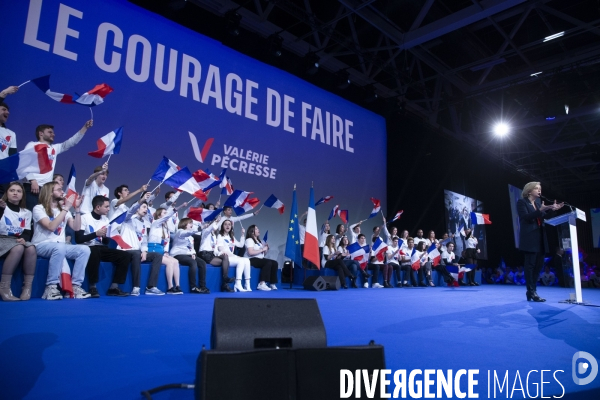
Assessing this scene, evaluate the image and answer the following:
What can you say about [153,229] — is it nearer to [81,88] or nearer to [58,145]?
[58,145]

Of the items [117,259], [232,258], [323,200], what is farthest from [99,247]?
[323,200]

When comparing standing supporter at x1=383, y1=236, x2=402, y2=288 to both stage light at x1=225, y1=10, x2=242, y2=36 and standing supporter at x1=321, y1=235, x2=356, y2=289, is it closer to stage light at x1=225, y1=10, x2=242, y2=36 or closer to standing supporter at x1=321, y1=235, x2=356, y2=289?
standing supporter at x1=321, y1=235, x2=356, y2=289

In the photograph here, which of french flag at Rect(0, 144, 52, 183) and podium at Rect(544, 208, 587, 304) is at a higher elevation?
french flag at Rect(0, 144, 52, 183)

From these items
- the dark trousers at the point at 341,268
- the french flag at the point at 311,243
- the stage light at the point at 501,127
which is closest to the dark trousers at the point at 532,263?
the french flag at the point at 311,243

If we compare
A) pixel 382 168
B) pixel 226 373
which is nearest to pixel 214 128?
pixel 382 168

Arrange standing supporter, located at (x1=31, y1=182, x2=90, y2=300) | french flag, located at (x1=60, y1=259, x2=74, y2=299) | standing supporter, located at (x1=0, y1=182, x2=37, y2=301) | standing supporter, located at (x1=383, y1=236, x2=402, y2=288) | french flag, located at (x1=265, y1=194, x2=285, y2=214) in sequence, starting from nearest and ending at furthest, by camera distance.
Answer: standing supporter, located at (x1=0, y1=182, x2=37, y2=301) < standing supporter, located at (x1=31, y1=182, x2=90, y2=300) < french flag, located at (x1=60, y1=259, x2=74, y2=299) < french flag, located at (x1=265, y1=194, x2=285, y2=214) < standing supporter, located at (x1=383, y1=236, x2=402, y2=288)

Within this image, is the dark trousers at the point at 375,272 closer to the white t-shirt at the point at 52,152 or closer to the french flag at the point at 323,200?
the french flag at the point at 323,200

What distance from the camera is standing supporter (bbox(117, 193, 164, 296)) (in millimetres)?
5438

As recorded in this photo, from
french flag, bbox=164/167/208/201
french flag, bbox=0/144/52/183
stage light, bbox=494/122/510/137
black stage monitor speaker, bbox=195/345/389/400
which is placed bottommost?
black stage monitor speaker, bbox=195/345/389/400

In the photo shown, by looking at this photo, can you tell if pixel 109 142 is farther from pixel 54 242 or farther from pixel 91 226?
pixel 54 242

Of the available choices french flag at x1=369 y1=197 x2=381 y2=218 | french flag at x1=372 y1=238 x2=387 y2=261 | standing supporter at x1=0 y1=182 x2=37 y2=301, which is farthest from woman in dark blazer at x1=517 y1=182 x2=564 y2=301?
standing supporter at x1=0 y1=182 x2=37 y2=301

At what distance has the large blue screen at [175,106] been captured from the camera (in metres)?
6.04

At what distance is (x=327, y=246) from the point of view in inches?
360

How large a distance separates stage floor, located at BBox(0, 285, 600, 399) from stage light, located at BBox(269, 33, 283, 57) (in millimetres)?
6368
